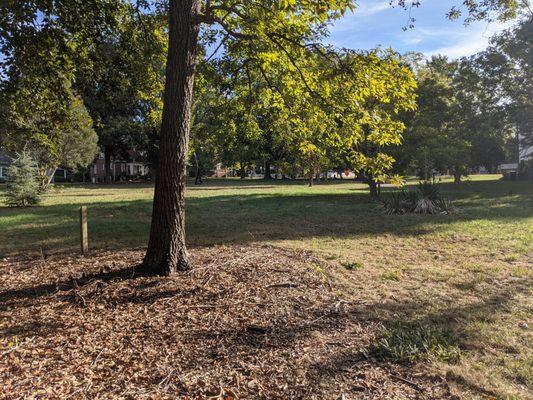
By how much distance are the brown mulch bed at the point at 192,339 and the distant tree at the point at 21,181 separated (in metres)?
12.8

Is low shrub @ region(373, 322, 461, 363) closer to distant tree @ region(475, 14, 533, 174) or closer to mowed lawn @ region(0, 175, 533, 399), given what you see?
mowed lawn @ region(0, 175, 533, 399)

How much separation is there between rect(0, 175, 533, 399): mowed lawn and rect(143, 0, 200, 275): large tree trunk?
2.59 metres

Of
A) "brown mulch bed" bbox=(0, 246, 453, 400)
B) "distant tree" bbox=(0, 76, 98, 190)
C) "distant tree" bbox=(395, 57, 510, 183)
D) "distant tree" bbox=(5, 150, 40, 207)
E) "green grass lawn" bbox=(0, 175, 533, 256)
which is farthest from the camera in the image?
"distant tree" bbox=(395, 57, 510, 183)

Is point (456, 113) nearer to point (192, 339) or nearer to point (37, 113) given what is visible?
point (37, 113)

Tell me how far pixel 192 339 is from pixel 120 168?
70.0 m

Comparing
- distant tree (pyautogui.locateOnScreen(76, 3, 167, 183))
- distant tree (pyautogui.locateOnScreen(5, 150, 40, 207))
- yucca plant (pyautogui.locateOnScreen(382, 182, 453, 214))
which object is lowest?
yucca plant (pyautogui.locateOnScreen(382, 182, 453, 214))

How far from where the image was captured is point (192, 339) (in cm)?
408

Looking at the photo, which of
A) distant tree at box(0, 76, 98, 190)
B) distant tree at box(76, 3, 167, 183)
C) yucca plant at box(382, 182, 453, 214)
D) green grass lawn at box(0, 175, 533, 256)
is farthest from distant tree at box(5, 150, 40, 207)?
yucca plant at box(382, 182, 453, 214)

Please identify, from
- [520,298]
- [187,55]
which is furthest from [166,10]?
[520,298]

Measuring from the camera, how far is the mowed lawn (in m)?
3.80

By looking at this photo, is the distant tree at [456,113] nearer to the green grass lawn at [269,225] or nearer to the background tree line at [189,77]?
the green grass lawn at [269,225]

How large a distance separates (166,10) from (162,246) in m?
5.32

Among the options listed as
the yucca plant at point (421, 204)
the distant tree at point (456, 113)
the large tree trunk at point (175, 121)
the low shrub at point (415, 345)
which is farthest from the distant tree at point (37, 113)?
the distant tree at point (456, 113)

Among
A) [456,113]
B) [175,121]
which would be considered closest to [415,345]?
[175,121]
